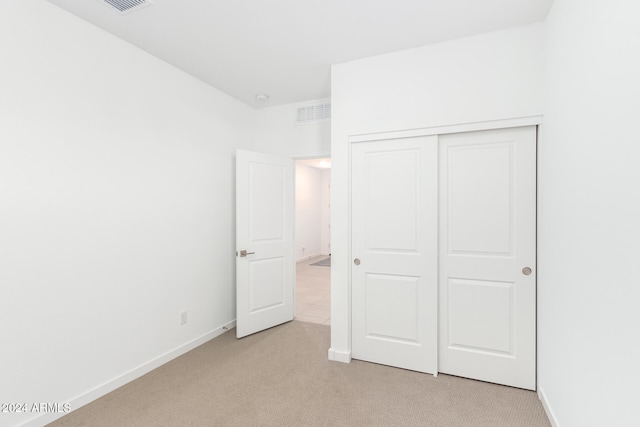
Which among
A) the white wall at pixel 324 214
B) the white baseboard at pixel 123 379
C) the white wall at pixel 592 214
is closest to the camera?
the white wall at pixel 592 214

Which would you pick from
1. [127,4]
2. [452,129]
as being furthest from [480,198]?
[127,4]

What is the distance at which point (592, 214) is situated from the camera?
1.40 m

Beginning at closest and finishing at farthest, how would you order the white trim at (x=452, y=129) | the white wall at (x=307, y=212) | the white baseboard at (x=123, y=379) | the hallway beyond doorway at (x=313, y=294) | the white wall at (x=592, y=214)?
the white wall at (x=592, y=214)
the white baseboard at (x=123, y=379)
the white trim at (x=452, y=129)
the hallway beyond doorway at (x=313, y=294)
the white wall at (x=307, y=212)

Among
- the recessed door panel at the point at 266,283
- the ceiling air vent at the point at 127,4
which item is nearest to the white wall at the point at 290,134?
the recessed door panel at the point at 266,283

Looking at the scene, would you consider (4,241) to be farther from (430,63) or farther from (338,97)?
(430,63)

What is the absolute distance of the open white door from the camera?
3.37m

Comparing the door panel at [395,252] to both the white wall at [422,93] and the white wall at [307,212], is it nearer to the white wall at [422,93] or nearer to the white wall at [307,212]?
the white wall at [422,93]

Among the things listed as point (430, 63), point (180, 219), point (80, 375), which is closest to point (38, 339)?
point (80, 375)

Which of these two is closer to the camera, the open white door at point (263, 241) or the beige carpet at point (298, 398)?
the beige carpet at point (298, 398)

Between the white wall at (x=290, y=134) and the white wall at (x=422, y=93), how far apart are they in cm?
82

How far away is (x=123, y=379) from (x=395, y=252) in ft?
7.95

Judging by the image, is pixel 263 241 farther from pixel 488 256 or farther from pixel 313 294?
pixel 488 256

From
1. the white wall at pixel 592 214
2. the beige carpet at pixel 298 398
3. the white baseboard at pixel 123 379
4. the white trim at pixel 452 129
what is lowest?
the beige carpet at pixel 298 398

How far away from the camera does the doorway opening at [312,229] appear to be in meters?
5.74
